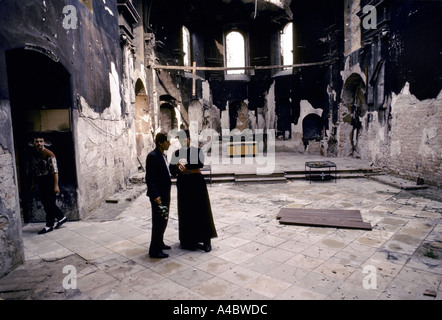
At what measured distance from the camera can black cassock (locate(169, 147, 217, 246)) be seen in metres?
4.45

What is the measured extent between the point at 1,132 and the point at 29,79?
8.56 feet

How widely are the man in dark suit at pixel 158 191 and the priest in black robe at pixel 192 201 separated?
22cm

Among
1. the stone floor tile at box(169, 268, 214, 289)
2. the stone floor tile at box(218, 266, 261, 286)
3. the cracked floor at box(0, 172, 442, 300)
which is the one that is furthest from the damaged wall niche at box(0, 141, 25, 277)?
the stone floor tile at box(218, 266, 261, 286)

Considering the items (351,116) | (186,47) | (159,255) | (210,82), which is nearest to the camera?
(159,255)

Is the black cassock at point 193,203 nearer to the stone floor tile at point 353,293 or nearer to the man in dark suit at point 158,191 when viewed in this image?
the man in dark suit at point 158,191

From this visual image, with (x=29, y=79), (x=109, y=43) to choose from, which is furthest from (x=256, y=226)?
(x=109, y=43)

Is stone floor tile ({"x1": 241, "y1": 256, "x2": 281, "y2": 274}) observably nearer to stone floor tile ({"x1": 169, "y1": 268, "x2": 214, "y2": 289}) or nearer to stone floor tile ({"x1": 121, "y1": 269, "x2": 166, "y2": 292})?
stone floor tile ({"x1": 169, "y1": 268, "x2": 214, "y2": 289})

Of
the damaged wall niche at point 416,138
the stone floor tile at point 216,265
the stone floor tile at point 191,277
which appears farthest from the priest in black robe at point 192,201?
the damaged wall niche at point 416,138

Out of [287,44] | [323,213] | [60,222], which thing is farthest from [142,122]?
[287,44]

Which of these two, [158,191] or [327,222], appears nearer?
[158,191]

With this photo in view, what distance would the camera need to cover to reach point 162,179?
4277 millimetres

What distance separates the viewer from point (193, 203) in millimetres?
4457

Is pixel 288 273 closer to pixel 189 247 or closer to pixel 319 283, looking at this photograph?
pixel 319 283

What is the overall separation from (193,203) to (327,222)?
275 centimetres
